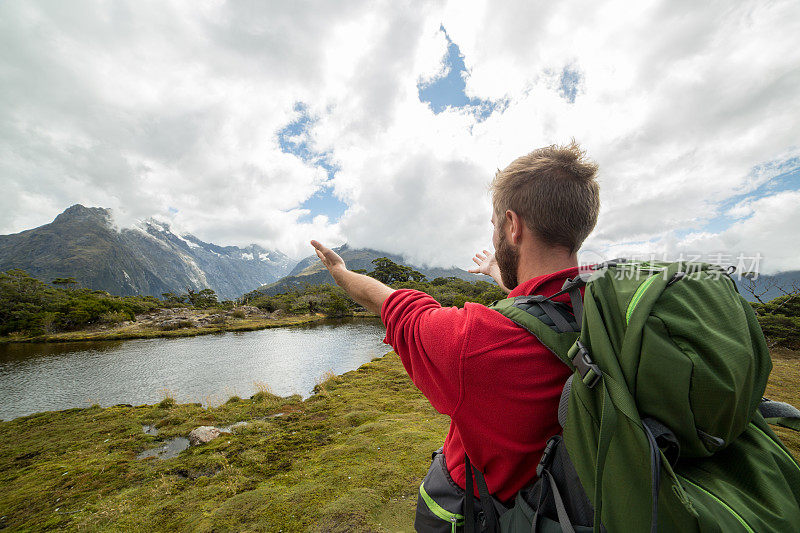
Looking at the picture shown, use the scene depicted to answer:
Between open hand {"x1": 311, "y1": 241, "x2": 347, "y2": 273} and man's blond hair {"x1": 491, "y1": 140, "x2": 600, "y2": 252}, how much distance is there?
1.14 metres

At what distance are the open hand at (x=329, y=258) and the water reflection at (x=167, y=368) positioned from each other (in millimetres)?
14194

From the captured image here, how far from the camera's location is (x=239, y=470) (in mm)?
5637

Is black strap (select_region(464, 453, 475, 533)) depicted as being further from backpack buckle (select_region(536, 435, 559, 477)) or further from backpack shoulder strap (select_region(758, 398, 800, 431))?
backpack shoulder strap (select_region(758, 398, 800, 431))

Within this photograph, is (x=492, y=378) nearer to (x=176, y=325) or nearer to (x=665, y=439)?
(x=665, y=439)

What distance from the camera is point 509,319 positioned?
1159 millimetres

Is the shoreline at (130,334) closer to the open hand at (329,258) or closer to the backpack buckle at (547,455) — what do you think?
the open hand at (329,258)

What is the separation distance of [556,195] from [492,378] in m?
0.96

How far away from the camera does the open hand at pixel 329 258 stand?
1.93 meters

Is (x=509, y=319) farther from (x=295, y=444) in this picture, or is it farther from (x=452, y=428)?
(x=295, y=444)

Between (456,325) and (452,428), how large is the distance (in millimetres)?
1048

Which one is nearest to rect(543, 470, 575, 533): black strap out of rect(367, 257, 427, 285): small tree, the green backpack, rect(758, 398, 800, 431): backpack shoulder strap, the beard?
the green backpack

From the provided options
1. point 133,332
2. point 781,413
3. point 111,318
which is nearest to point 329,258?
point 781,413

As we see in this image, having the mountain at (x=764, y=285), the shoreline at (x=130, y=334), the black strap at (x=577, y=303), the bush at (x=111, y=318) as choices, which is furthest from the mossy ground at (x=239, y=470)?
the bush at (x=111, y=318)

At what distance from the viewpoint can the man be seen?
43.9 inches
